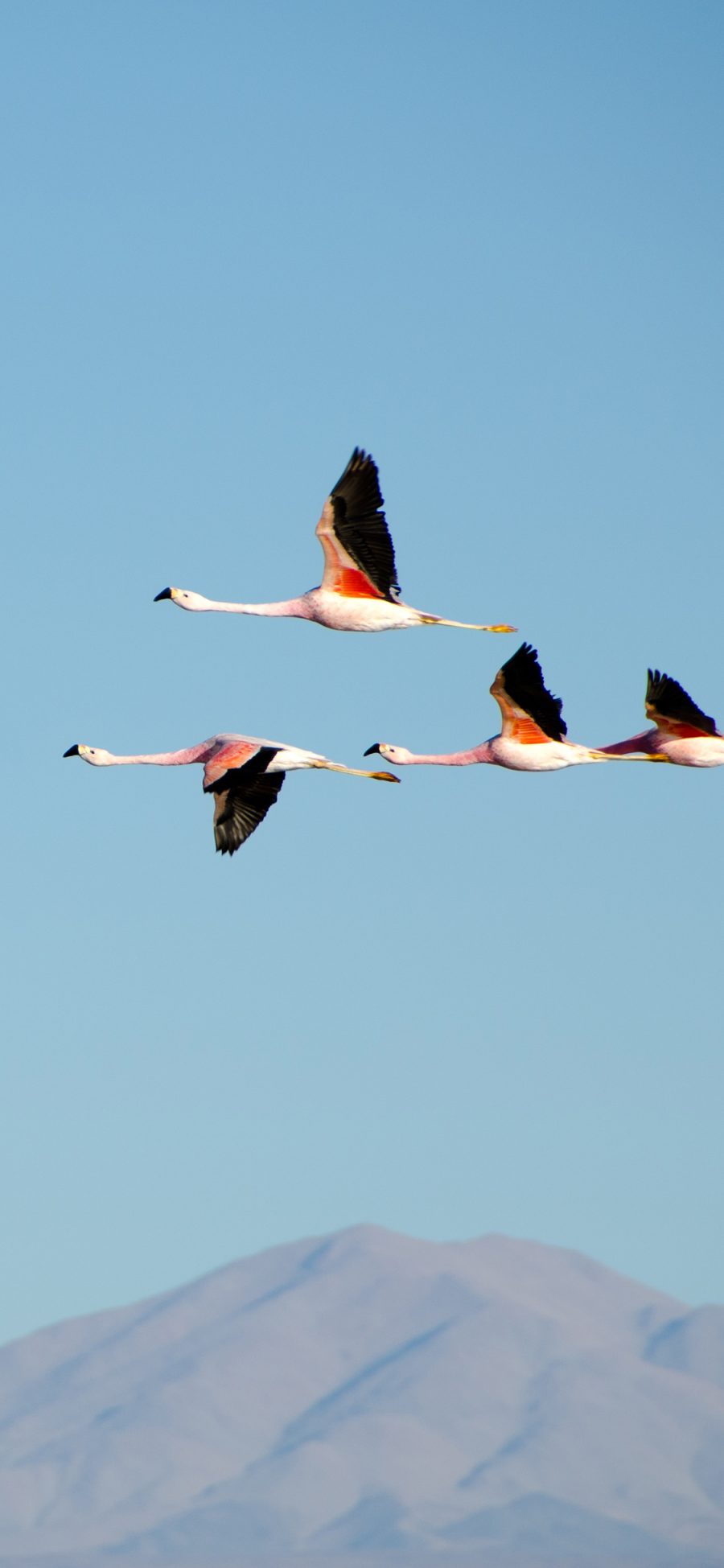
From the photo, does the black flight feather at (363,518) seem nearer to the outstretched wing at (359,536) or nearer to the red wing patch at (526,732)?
the outstretched wing at (359,536)

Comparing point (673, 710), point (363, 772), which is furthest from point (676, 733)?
point (363, 772)

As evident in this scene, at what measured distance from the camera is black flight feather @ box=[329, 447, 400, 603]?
43562 mm

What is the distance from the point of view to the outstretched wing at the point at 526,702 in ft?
143

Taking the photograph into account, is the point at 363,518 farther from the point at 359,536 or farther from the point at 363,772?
the point at 363,772

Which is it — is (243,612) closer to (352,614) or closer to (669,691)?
(352,614)

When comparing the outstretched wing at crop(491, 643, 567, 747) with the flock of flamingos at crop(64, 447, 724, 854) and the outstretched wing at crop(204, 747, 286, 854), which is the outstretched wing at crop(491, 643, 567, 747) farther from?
the outstretched wing at crop(204, 747, 286, 854)

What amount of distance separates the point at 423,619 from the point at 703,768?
5340 millimetres

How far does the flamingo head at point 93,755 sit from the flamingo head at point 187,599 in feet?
10.0

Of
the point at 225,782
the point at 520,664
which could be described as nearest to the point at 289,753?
the point at 225,782

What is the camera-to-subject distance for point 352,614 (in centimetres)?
4469

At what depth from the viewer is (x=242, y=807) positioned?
46.3 meters

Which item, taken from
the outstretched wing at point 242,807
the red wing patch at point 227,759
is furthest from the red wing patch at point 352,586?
the outstretched wing at point 242,807

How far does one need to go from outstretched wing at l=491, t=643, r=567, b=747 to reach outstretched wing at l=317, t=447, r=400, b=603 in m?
2.26

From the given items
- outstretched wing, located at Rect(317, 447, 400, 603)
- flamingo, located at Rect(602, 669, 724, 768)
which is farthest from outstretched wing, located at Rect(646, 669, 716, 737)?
outstretched wing, located at Rect(317, 447, 400, 603)
